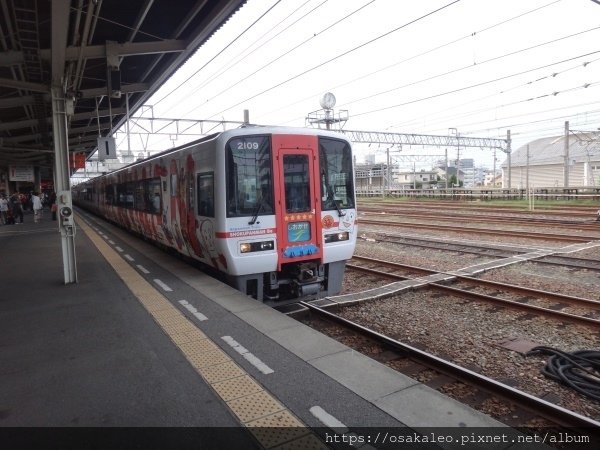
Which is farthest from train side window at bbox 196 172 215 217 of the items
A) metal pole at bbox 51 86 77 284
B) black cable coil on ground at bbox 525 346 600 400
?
black cable coil on ground at bbox 525 346 600 400

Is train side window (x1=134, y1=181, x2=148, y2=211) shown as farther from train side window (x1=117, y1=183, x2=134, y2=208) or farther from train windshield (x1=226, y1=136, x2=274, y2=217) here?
train windshield (x1=226, y1=136, x2=274, y2=217)

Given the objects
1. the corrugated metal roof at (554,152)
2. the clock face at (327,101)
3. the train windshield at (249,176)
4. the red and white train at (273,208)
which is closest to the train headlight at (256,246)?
the red and white train at (273,208)

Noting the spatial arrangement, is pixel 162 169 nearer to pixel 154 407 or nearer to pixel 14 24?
pixel 14 24

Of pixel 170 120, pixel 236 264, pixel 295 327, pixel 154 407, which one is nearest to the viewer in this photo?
pixel 154 407

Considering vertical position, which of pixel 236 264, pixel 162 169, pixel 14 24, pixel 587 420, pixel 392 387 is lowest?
pixel 587 420

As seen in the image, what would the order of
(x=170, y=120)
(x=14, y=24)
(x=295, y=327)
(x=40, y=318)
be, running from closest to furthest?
1. (x=295, y=327)
2. (x=40, y=318)
3. (x=14, y=24)
4. (x=170, y=120)

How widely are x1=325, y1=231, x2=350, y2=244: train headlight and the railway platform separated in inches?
69.1

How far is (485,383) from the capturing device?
415cm

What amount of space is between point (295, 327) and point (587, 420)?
2.80 m

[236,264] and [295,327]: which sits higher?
[236,264]

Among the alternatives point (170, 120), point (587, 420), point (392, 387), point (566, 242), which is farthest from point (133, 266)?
point (170, 120)

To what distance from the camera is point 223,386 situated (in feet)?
11.8

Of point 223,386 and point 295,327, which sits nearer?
point 223,386

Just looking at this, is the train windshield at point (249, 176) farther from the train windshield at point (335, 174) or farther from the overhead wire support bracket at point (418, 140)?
the overhead wire support bracket at point (418, 140)
